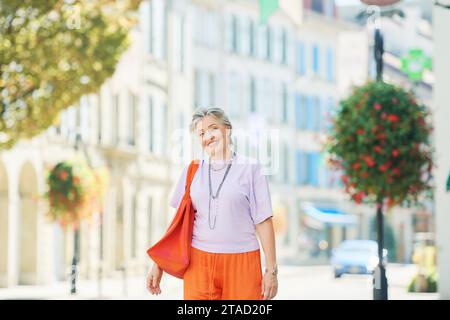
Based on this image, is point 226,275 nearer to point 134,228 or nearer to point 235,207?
point 235,207

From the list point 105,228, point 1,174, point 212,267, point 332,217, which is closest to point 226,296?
point 212,267

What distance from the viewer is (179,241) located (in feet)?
23.9

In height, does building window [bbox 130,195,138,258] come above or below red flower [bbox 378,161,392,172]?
below

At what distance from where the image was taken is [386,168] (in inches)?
831

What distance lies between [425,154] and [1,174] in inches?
662

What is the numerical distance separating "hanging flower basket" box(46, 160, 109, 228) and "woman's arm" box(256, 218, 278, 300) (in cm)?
2612

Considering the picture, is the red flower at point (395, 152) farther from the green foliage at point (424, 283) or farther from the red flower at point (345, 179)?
the green foliage at point (424, 283)

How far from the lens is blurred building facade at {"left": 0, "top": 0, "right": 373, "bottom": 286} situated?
37906mm

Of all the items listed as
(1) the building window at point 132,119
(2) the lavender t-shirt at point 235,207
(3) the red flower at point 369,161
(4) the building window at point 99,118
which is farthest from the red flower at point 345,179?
(1) the building window at point 132,119

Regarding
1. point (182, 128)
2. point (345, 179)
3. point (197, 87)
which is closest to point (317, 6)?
point (197, 87)

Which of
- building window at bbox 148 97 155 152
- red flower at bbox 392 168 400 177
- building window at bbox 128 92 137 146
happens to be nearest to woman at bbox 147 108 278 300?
red flower at bbox 392 168 400 177

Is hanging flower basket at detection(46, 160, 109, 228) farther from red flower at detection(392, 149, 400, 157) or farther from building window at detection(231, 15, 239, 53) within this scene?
building window at detection(231, 15, 239, 53)

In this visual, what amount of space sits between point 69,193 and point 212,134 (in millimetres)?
26305

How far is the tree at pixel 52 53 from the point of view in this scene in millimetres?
23906
